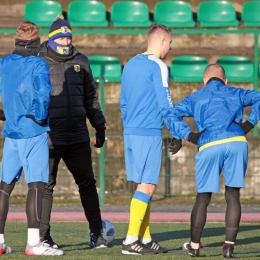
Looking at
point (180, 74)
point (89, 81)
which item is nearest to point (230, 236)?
point (89, 81)

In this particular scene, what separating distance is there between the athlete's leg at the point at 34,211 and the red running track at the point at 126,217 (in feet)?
13.5

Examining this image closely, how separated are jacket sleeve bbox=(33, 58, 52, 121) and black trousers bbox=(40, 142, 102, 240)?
777 mm

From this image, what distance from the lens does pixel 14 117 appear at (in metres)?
6.43

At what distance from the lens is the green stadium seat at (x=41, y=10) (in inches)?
635

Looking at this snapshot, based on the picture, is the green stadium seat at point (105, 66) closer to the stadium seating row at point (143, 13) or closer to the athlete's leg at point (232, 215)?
the stadium seating row at point (143, 13)

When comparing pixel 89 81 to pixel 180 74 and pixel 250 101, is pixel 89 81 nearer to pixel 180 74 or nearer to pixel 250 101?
pixel 250 101

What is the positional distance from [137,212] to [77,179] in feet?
2.78

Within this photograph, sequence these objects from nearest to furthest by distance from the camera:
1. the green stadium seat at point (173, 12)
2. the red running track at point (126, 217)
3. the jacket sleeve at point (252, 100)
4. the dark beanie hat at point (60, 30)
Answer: the jacket sleeve at point (252, 100) → the dark beanie hat at point (60, 30) → the red running track at point (126, 217) → the green stadium seat at point (173, 12)

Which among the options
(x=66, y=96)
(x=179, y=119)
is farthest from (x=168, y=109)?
(x=66, y=96)

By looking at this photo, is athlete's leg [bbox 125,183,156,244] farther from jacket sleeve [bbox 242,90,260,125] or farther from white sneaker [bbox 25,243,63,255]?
jacket sleeve [bbox 242,90,260,125]

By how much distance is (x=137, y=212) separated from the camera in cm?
677

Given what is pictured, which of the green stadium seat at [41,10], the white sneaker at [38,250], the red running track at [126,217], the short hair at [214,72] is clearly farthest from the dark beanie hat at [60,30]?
the green stadium seat at [41,10]

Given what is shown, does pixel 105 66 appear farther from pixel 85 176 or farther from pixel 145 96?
pixel 145 96

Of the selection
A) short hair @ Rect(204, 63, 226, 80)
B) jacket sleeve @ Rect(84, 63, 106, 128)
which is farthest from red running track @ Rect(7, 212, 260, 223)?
short hair @ Rect(204, 63, 226, 80)
